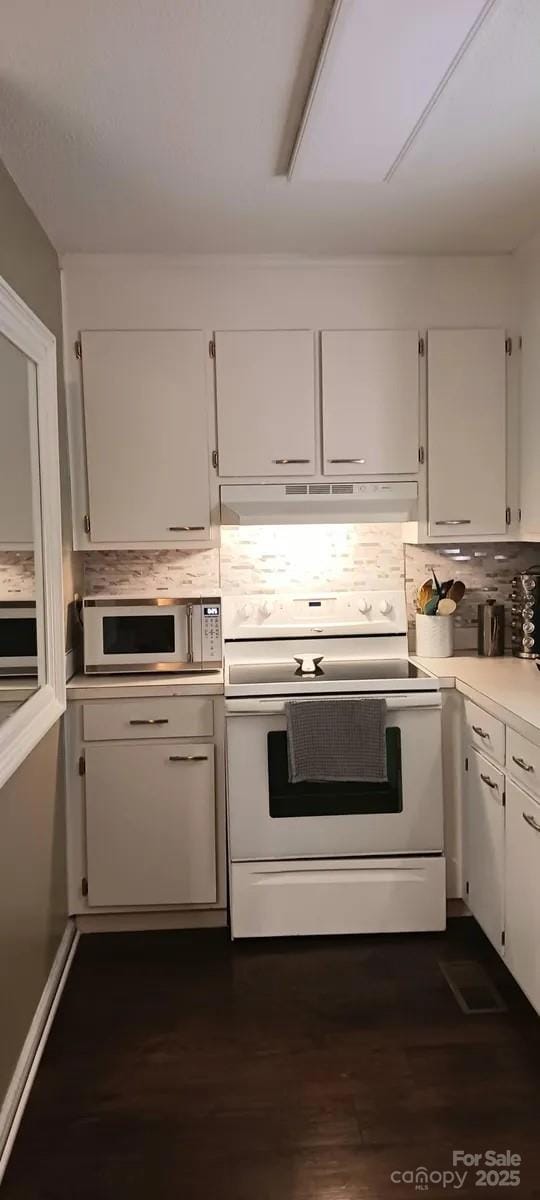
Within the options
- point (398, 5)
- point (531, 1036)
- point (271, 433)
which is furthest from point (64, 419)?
point (531, 1036)

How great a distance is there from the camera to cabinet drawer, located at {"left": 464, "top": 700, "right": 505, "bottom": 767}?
8.28 feet

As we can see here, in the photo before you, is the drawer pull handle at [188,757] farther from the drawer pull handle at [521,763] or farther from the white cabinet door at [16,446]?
the drawer pull handle at [521,763]

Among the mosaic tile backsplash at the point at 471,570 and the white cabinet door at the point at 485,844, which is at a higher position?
the mosaic tile backsplash at the point at 471,570

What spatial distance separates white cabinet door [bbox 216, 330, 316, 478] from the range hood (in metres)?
0.08

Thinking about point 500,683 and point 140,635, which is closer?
point 500,683

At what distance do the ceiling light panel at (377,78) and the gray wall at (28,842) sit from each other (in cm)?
79

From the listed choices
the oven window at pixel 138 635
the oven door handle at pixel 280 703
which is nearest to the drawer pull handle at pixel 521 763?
the oven door handle at pixel 280 703

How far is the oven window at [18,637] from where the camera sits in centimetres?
215

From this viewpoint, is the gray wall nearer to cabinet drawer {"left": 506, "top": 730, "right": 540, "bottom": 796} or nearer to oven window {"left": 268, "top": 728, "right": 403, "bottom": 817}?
oven window {"left": 268, "top": 728, "right": 403, "bottom": 817}

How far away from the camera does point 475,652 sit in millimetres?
3463

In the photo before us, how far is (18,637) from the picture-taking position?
2258mm

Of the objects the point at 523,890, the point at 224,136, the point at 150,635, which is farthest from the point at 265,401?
the point at 523,890

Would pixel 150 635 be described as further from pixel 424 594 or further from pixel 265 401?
pixel 424 594

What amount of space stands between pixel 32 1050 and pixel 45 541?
4.56ft
